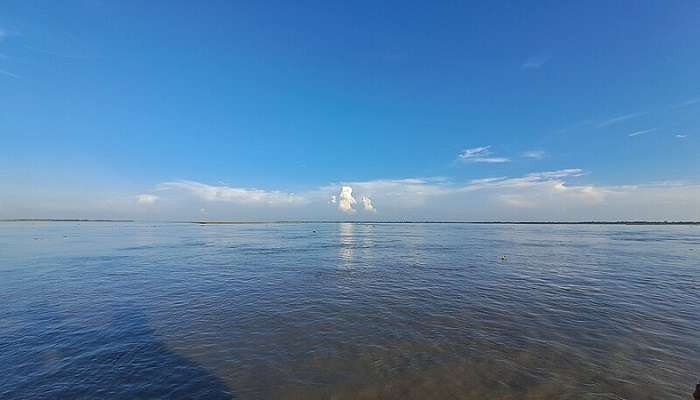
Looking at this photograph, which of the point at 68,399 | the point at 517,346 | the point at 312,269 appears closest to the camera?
the point at 68,399

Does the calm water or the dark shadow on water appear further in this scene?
the calm water

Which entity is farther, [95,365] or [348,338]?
[348,338]

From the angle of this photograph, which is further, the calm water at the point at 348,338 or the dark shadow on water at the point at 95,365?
the calm water at the point at 348,338

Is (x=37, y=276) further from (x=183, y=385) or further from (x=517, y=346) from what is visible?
(x=517, y=346)

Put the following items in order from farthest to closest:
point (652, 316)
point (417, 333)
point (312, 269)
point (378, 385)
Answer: point (312, 269) → point (652, 316) → point (417, 333) → point (378, 385)

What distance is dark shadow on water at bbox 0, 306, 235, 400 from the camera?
838 centimetres

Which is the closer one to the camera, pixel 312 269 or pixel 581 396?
pixel 581 396

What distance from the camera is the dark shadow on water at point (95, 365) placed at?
8.38m

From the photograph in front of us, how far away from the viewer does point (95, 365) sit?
32.3 feet

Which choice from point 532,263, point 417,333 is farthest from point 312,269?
point 532,263

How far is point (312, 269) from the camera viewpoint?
94.0 ft

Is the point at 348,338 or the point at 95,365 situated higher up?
the point at 348,338

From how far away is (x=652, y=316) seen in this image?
47.9 ft

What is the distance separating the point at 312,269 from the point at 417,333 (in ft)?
57.7
